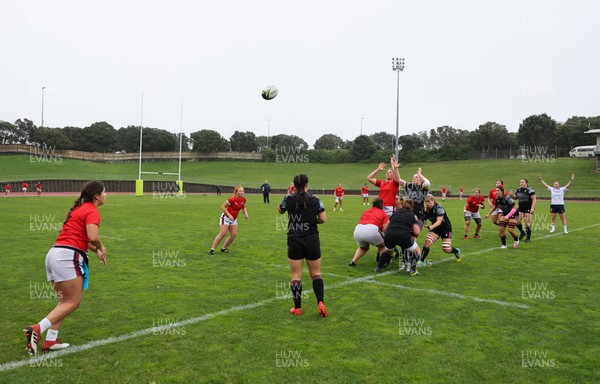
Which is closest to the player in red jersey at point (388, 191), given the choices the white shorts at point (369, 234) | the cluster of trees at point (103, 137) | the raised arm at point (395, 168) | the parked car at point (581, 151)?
the raised arm at point (395, 168)

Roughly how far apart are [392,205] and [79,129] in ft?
393

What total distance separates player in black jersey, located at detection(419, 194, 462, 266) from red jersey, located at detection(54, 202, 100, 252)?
7.31 metres

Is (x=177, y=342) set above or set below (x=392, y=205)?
below

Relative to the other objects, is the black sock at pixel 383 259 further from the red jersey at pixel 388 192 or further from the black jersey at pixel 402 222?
the red jersey at pixel 388 192

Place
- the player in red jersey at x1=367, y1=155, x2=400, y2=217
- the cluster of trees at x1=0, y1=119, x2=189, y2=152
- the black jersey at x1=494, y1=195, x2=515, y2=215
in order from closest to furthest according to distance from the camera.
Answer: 1. the player in red jersey at x1=367, y1=155, x2=400, y2=217
2. the black jersey at x1=494, y1=195, x2=515, y2=215
3. the cluster of trees at x1=0, y1=119, x2=189, y2=152

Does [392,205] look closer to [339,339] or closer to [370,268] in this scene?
[370,268]

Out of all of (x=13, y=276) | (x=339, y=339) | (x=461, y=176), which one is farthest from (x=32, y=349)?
(x=461, y=176)

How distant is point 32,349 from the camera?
16.7 ft

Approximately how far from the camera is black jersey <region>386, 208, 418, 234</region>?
9.09 meters

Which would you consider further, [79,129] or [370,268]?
[79,129]

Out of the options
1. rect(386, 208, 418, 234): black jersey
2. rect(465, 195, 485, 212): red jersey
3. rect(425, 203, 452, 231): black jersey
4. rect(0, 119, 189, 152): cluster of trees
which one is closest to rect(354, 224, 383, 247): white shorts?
rect(386, 208, 418, 234): black jersey

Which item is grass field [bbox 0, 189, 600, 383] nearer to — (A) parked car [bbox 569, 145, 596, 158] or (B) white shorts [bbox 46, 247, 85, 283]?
(B) white shorts [bbox 46, 247, 85, 283]

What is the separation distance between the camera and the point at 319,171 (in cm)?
8506

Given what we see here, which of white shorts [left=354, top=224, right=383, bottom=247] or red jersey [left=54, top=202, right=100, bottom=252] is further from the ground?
red jersey [left=54, top=202, right=100, bottom=252]
